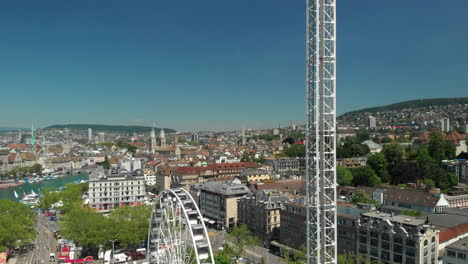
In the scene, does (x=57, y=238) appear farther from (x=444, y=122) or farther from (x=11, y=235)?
(x=444, y=122)

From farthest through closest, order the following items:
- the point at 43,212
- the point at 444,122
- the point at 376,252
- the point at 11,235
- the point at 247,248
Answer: the point at 444,122 → the point at 43,212 → the point at 247,248 → the point at 11,235 → the point at 376,252

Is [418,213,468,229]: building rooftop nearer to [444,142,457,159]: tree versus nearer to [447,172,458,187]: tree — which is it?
[447,172,458,187]: tree

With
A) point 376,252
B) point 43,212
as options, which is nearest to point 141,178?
point 43,212

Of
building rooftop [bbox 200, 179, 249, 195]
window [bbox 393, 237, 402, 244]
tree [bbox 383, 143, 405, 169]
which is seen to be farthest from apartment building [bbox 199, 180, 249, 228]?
tree [bbox 383, 143, 405, 169]

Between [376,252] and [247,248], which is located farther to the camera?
[247,248]

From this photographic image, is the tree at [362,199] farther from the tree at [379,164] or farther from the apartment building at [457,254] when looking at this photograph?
the tree at [379,164]

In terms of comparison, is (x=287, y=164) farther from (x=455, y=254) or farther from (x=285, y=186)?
(x=455, y=254)
